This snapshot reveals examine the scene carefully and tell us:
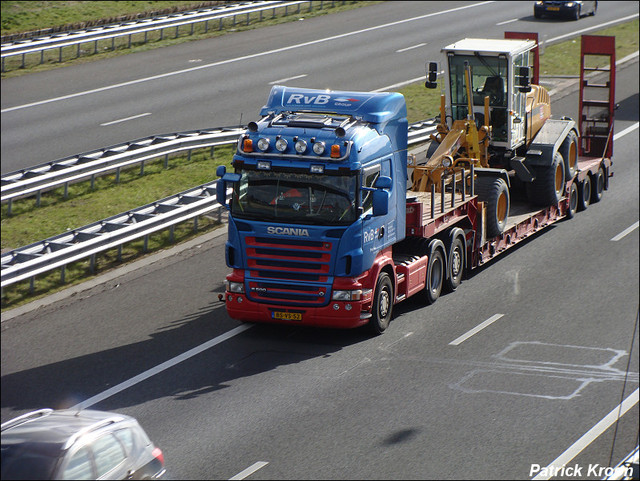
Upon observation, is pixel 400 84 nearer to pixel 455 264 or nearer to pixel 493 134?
pixel 493 134

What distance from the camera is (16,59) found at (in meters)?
36.1

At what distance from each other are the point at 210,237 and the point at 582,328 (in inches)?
308

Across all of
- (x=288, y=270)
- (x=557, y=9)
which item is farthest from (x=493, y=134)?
(x=557, y=9)

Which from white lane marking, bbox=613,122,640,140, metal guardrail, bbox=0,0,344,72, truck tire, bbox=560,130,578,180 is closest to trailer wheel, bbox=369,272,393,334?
truck tire, bbox=560,130,578,180

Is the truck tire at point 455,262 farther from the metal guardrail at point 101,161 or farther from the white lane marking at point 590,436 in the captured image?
the metal guardrail at point 101,161

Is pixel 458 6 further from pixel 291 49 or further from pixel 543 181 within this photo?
pixel 543 181

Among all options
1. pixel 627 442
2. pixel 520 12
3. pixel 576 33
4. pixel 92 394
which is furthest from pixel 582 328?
pixel 520 12

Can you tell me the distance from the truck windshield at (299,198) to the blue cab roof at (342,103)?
4.12 ft

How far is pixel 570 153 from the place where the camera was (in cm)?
2208

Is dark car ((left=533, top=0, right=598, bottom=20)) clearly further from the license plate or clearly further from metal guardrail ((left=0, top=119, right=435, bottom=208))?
the license plate

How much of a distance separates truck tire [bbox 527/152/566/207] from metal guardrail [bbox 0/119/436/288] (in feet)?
20.2

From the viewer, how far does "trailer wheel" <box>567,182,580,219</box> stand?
71.5ft

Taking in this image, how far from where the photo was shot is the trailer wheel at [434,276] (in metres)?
16.9

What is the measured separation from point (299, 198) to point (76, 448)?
21.8 feet
